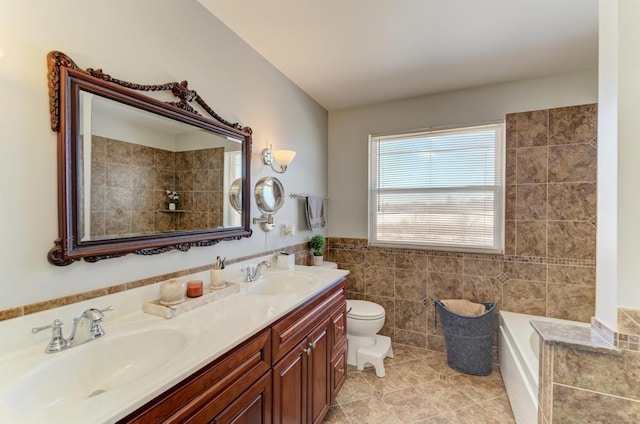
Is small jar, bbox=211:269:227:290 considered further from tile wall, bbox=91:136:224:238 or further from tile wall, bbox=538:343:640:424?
tile wall, bbox=538:343:640:424

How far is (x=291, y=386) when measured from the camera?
1395 mm

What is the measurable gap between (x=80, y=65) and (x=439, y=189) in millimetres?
2714

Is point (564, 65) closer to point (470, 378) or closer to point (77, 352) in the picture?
point (470, 378)

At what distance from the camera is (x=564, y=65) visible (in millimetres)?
2189

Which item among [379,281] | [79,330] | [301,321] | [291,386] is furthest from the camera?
[379,281]

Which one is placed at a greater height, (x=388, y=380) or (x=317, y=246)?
(x=317, y=246)

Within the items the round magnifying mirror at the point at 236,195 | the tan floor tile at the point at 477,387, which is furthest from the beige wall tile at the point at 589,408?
the round magnifying mirror at the point at 236,195

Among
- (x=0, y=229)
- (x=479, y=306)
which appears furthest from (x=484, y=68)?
(x=0, y=229)

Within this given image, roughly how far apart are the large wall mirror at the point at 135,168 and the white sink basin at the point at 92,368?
34cm

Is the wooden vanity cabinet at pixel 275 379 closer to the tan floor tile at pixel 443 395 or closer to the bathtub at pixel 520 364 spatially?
the tan floor tile at pixel 443 395

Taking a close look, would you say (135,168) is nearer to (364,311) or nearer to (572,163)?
(364,311)

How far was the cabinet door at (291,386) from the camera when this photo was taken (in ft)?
4.22

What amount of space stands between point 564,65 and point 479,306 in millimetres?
2095

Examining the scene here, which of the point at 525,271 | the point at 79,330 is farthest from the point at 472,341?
the point at 79,330
